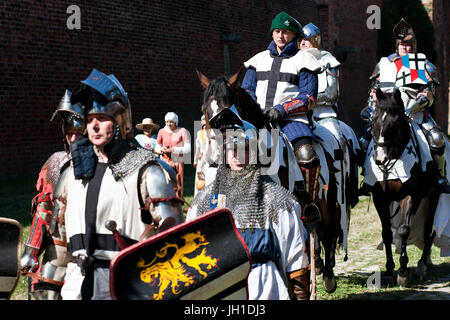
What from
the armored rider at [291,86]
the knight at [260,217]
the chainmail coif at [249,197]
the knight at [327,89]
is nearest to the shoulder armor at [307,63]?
the armored rider at [291,86]

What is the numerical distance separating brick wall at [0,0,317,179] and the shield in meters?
9.28

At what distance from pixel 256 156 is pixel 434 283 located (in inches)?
175

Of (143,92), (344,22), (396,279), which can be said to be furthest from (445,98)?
(396,279)

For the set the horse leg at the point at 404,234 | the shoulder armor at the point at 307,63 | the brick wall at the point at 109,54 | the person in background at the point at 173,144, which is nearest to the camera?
the shoulder armor at the point at 307,63

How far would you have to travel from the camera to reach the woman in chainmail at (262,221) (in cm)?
373

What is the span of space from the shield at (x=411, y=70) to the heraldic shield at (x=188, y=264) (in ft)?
17.1

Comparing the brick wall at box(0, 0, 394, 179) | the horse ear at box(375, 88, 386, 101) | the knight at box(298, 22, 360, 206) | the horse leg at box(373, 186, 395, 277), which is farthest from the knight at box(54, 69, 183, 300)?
the brick wall at box(0, 0, 394, 179)

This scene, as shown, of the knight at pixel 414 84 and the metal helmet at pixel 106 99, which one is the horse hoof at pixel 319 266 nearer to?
the knight at pixel 414 84

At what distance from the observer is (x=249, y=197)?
12.7 ft

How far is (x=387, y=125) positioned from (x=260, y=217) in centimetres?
384

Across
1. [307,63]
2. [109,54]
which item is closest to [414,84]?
[307,63]

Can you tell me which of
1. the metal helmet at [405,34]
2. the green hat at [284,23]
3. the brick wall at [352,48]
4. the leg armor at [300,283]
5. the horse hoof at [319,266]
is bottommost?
the horse hoof at [319,266]

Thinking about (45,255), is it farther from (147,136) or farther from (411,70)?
(147,136)

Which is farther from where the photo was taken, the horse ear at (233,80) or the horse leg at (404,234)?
the horse leg at (404,234)
